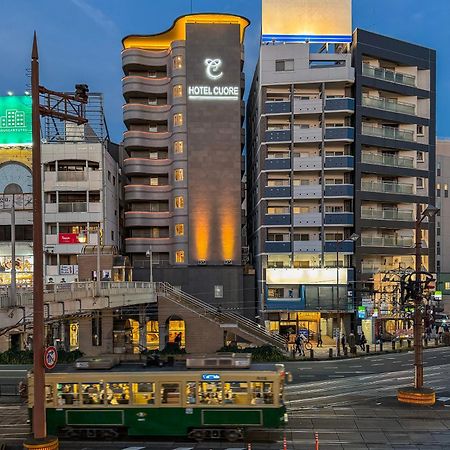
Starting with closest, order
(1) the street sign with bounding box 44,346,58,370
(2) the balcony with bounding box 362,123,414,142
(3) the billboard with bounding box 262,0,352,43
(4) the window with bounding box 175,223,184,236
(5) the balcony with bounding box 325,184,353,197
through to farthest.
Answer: (1) the street sign with bounding box 44,346,58,370
(5) the balcony with bounding box 325,184,353,197
(2) the balcony with bounding box 362,123,414,142
(3) the billboard with bounding box 262,0,352,43
(4) the window with bounding box 175,223,184,236

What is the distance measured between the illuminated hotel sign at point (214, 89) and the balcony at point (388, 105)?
592 inches

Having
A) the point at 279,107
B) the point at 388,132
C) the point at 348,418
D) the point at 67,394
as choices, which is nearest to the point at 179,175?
the point at 279,107

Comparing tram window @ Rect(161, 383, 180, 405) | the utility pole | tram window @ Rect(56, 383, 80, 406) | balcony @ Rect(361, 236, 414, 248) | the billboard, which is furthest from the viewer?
the billboard

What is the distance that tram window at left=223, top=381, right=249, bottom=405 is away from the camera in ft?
65.8

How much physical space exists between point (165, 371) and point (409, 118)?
4797 cm

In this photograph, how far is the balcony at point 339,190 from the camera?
53.5 meters

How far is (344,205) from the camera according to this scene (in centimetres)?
5528

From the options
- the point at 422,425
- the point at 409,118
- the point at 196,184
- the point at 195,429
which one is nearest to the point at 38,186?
the point at 195,429

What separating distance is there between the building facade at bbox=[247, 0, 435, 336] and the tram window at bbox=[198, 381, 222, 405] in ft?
110

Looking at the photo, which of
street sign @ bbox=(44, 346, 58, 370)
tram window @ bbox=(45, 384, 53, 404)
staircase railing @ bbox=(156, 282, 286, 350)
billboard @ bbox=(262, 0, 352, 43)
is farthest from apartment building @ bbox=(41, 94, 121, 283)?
street sign @ bbox=(44, 346, 58, 370)

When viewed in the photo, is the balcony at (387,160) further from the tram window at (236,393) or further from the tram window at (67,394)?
the tram window at (67,394)

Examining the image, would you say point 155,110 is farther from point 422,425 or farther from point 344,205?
point 422,425

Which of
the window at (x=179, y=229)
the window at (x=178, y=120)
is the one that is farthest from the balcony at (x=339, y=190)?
the window at (x=178, y=120)

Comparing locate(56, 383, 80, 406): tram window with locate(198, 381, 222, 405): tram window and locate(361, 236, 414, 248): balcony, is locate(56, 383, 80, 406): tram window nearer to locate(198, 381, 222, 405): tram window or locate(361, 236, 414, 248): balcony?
locate(198, 381, 222, 405): tram window
